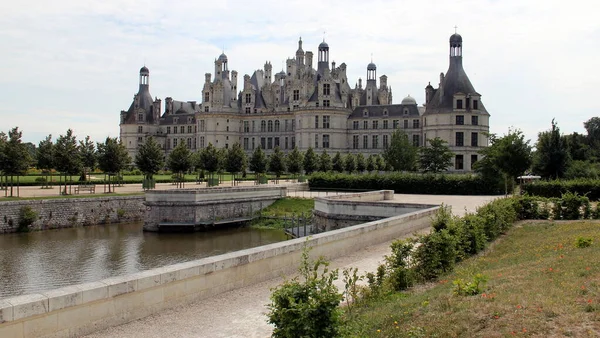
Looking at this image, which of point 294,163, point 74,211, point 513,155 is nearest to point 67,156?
point 74,211

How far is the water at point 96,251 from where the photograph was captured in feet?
66.3

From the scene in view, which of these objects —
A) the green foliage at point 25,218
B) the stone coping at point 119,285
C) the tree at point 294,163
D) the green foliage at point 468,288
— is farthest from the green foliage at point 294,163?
the green foliage at point 468,288

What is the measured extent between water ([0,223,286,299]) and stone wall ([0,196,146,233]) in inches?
32.3

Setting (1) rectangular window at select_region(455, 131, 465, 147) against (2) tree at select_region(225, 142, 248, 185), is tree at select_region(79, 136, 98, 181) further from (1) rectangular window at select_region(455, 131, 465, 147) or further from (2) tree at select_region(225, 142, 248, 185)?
(1) rectangular window at select_region(455, 131, 465, 147)

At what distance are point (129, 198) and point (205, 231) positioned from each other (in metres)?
7.17

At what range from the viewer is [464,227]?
1380 centimetres

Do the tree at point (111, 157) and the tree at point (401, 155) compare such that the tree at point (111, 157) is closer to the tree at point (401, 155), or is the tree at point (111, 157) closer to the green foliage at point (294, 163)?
the green foliage at point (294, 163)

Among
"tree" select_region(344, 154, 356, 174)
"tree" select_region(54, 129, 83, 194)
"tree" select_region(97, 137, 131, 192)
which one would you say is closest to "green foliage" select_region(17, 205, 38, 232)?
"tree" select_region(54, 129, 83, 194)

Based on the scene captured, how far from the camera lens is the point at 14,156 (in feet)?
118

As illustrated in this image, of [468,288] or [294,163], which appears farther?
[294,163]

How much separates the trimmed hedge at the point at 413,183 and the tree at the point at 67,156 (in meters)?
19.0

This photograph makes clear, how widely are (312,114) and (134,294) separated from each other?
68.2m

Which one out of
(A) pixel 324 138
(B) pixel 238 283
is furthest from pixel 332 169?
(B) pixel 238 283

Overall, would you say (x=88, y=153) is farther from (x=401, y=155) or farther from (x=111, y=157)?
(x=401, y=155)
